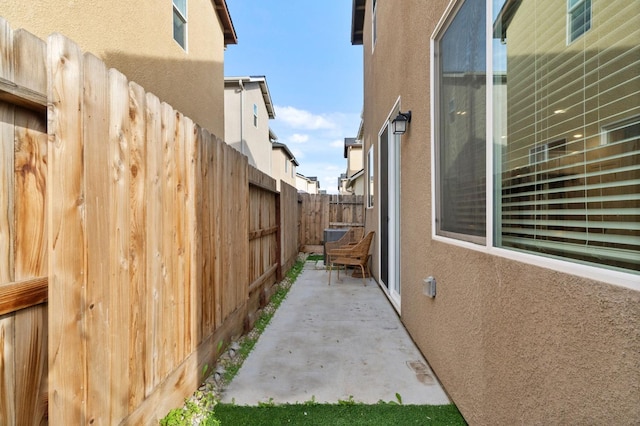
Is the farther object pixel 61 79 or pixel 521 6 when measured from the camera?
pixel 521 6

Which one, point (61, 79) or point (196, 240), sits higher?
point (61, 79)

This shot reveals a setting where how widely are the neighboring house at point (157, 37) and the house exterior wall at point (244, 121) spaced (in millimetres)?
3642

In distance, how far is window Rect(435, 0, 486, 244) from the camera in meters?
1.96

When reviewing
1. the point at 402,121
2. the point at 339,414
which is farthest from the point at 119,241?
the point at 402,121

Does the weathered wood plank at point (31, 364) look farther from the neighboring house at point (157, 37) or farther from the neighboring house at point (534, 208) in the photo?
the neighboring house at point (157, 37)

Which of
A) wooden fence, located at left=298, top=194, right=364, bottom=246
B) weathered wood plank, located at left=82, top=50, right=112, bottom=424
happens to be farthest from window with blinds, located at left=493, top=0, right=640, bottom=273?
wooden fence, located at left=298, top=194, right=364, bottom=246

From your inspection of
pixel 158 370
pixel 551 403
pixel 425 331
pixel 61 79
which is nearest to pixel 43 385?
pixel 158 370

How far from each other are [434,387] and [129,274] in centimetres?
234

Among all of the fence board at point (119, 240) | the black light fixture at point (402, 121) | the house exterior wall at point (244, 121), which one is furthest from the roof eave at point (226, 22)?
the fence board at point (119, 240)

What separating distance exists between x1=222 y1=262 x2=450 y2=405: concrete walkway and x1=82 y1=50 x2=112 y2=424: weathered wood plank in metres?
1.18

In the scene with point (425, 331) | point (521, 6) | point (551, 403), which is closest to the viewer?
point (551, 403)

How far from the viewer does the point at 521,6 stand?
157 cm

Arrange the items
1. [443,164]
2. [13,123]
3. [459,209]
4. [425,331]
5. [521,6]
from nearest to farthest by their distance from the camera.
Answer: [13,123], [521,6], [459,209], [443,164], [425,331]

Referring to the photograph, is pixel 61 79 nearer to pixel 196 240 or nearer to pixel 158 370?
pixel 196 240
